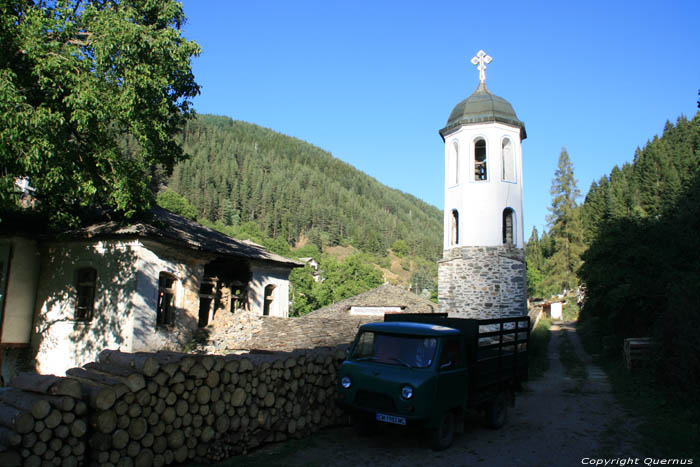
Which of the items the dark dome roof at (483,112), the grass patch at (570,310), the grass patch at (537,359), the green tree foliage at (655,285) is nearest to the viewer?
the green tree foliage at (655,285)

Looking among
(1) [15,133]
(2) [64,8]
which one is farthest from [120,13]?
(1) [15,133]

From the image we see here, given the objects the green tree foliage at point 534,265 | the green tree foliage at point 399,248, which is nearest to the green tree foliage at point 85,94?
the green tree foliage at point 534,265

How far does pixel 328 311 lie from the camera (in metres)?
30.4

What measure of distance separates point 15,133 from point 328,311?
2242cm

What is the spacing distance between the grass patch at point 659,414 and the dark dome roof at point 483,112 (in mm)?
11558

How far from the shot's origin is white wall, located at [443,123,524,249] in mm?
20625

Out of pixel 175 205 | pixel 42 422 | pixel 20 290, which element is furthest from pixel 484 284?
pixel 175 205

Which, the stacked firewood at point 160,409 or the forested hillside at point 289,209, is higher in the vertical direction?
the forested hillside at point 289,209

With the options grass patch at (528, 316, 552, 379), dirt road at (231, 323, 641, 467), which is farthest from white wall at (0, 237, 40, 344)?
grass patch at (528, 316, 552, 379)

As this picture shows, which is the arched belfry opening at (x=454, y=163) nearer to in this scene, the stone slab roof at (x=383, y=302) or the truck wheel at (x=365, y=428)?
the stone slab roof at (x=383, y=302)

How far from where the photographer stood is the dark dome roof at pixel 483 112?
21.4 meters

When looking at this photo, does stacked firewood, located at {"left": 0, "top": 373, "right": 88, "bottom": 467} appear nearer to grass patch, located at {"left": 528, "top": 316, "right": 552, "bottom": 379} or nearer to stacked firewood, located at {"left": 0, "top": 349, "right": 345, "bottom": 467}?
stacked firewood, located at {"left": 0, "top": 349, "right": 345, "bottom": 467}

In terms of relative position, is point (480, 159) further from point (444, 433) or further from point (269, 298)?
point (444, 433)

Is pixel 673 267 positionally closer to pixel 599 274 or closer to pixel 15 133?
pixel 599 274
